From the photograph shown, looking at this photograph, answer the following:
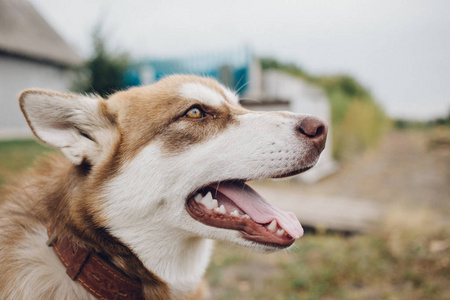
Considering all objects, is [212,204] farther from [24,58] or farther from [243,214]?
[24,58]

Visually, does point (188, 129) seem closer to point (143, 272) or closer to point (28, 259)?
point (143, 272)

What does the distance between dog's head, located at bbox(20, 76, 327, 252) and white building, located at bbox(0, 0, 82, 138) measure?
1080 cm

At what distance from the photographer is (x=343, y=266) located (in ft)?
12.2

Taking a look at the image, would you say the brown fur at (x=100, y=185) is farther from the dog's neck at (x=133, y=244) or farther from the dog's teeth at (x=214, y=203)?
the dog's teeth at (x=214, y=203)

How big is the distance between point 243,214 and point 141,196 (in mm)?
610

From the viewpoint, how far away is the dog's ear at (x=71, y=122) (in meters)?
1.78

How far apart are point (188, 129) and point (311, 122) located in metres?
0.75

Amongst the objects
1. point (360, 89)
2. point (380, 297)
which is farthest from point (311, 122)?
point (360, 89)

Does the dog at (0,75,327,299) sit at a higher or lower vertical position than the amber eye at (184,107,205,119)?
→ lower

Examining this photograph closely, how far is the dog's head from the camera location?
1872 millimetres

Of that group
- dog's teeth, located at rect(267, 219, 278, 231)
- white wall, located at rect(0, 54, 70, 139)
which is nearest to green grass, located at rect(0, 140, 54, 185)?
white wall, located at rect(0, 54, 70, 139)

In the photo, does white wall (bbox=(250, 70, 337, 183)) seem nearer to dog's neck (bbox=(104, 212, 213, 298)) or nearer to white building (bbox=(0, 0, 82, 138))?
dog's neck (bbox=(104, 212, 213, 298))

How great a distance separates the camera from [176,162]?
1.93 meters

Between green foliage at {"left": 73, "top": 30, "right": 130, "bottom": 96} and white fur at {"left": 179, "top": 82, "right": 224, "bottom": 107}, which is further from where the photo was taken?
green foliage at {"left": 73, "top": 30, "right": 130, "bottom": 96}
